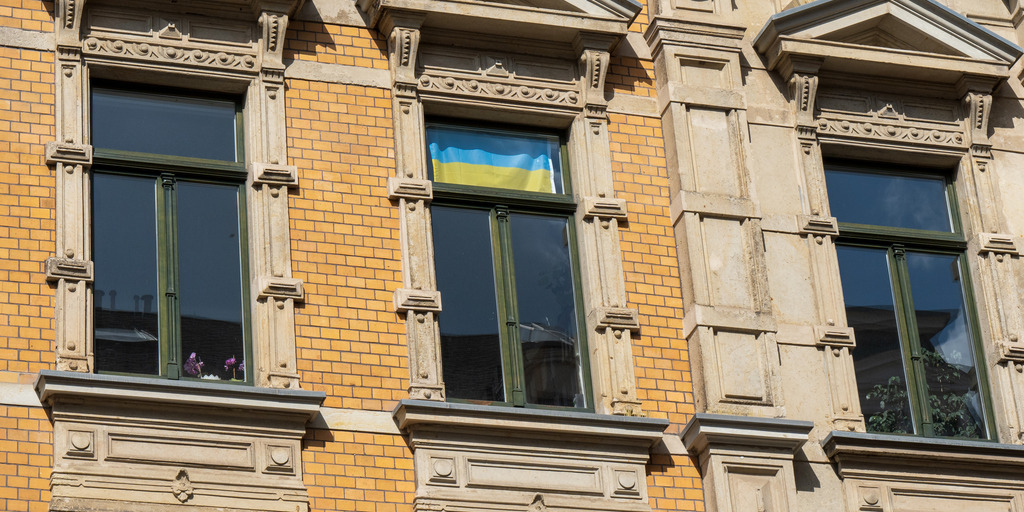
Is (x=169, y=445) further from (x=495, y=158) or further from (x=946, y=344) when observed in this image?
(x=946, y=344)

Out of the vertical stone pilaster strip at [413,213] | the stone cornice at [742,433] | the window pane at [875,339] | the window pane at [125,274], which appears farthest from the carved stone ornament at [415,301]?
the window pane at [875,339]

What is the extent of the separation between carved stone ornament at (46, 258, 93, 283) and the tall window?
0.86ft

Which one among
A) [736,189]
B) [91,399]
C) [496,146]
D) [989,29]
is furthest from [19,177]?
[989,29]

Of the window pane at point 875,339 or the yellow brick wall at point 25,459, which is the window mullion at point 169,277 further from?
the window pane at point 875,339

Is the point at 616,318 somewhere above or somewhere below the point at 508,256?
below

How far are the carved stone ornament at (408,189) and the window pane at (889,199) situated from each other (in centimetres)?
388

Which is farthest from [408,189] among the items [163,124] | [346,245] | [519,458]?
[519,458]

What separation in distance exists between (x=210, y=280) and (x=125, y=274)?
673mm

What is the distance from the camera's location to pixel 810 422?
16125 mm

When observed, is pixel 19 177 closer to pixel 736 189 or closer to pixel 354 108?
pixel 354 108

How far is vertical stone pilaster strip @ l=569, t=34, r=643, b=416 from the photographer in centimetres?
1625

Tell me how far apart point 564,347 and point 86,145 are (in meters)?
4.19

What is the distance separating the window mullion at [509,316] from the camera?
16141 millimetres

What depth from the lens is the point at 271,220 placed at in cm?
1595
